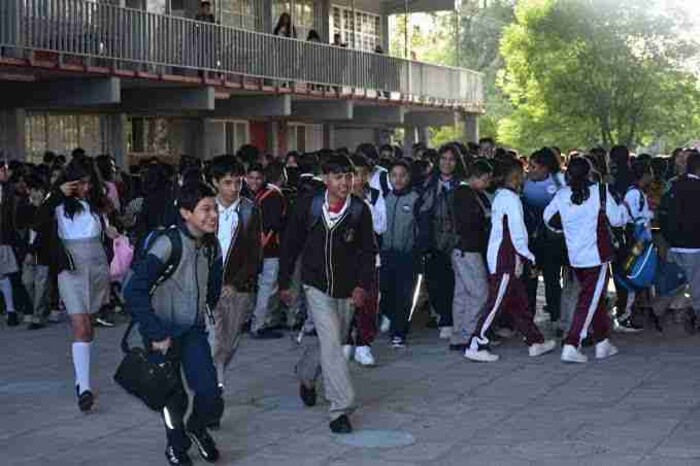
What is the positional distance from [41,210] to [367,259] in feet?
8.51

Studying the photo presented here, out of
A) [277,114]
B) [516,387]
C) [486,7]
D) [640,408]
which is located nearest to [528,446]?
[640,408]

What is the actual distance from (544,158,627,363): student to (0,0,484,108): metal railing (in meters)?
9.60

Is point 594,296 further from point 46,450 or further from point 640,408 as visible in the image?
point 46,450

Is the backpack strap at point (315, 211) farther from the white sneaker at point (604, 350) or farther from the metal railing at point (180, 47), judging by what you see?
the metal railing at point (180, 47)

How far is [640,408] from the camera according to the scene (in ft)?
30.6

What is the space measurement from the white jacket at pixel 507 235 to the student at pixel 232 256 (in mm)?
2743

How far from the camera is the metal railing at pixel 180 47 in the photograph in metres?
19.0

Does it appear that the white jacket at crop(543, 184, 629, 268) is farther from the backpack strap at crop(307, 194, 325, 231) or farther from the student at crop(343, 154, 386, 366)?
the backpack strap at crop(307, 194, 325, 231)

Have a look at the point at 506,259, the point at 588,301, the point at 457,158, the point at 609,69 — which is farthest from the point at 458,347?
the point at 609,69

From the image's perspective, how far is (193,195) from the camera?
25.0 ft

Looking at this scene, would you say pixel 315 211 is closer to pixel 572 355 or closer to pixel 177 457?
pixel 177 457

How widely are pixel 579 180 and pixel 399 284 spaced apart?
6.62ft

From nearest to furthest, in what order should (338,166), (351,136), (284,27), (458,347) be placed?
(338,166)
(458,347)
(284,27)
(351,136)

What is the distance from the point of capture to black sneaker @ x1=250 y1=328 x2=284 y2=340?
1331cm
